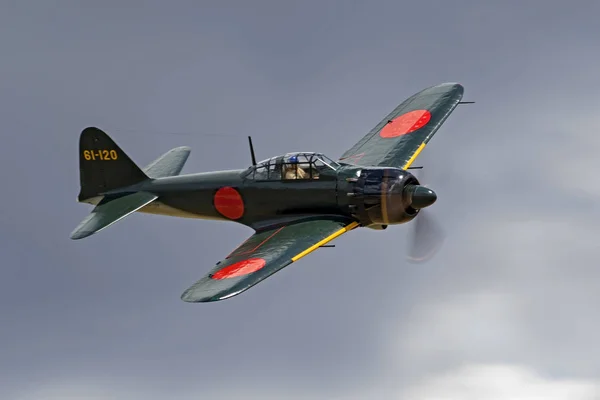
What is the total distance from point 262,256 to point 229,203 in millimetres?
3402

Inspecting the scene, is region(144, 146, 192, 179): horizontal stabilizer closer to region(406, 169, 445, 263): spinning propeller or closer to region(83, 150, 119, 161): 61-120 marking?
region(83, 150, 119, 161): 61-120 marking

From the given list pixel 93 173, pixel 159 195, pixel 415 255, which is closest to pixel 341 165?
pixel 415 255

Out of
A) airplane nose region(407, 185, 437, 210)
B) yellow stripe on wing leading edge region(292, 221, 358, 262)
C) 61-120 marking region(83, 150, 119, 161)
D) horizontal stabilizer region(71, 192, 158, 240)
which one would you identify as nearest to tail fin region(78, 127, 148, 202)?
61-120 marking region(83, 150, 119, 161)

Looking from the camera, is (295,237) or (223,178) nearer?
(295,237)

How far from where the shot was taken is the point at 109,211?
29.1 metres

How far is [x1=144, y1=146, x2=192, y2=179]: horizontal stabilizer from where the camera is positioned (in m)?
31.1

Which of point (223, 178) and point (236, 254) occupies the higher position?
point (223, 178)

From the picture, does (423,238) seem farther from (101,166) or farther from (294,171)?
(101,166)

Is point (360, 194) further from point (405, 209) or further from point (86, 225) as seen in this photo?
point (86, 225)

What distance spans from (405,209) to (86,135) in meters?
10.7

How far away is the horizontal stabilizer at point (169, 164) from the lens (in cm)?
3106

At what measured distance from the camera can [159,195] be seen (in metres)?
29.3

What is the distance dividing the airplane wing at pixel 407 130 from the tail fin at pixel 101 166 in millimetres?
6313

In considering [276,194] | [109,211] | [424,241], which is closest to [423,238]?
[424,241]
